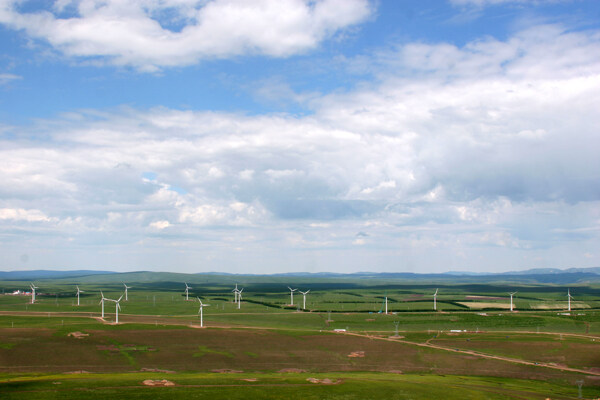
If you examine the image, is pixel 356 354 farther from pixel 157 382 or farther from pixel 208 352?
pixel 157 382

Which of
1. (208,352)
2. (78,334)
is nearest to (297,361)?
(208,352)

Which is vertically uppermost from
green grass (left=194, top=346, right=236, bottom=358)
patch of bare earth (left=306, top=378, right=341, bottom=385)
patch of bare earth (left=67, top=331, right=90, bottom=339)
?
patch of bare earth (left=67, top=331, right=90, bottom=339)

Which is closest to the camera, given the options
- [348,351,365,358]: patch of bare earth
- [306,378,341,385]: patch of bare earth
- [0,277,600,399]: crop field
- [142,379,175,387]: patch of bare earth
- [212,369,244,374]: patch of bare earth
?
[0,277,600,399]: crop field

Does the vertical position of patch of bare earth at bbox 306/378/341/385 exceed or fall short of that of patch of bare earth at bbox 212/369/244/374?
it exceeds it

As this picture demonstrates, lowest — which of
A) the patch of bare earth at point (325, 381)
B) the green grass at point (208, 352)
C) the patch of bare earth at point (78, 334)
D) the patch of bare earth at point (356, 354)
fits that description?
the patch of bare earth at point (356, 354)

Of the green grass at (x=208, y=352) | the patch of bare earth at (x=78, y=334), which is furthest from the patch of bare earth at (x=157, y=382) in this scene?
the patch of bare earth at (x=78, y=334)

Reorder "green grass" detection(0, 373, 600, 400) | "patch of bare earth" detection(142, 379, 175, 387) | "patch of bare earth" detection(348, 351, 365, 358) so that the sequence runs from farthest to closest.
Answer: "patch of bare earth" detection(348, 351, 365, 358) → "patch of bare earth" detection(142, 379, 175, 387) → "green grass" detection(0, 373, 600, 400)

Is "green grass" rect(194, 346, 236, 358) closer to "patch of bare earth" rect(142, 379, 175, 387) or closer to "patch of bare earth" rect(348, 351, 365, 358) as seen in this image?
"patch of bare earth" rect(348, 351, 365, 358)

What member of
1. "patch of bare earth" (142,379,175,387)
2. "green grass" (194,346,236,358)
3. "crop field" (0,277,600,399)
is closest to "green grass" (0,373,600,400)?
"crop field" (0,277,600,399)

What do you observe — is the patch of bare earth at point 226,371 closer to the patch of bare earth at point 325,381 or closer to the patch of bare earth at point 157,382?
the patch of bare earth at point 157,382

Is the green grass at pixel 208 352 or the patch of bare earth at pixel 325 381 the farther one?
the green grass at pixel 208 352

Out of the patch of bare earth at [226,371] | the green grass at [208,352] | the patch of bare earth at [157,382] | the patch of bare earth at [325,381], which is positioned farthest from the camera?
the green grass at [208,352]

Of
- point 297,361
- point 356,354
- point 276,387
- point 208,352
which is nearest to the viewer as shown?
point 276,387

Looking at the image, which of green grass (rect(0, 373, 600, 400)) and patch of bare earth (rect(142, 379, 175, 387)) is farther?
patch of bare earth (rect(142, 379, 175, 387))
